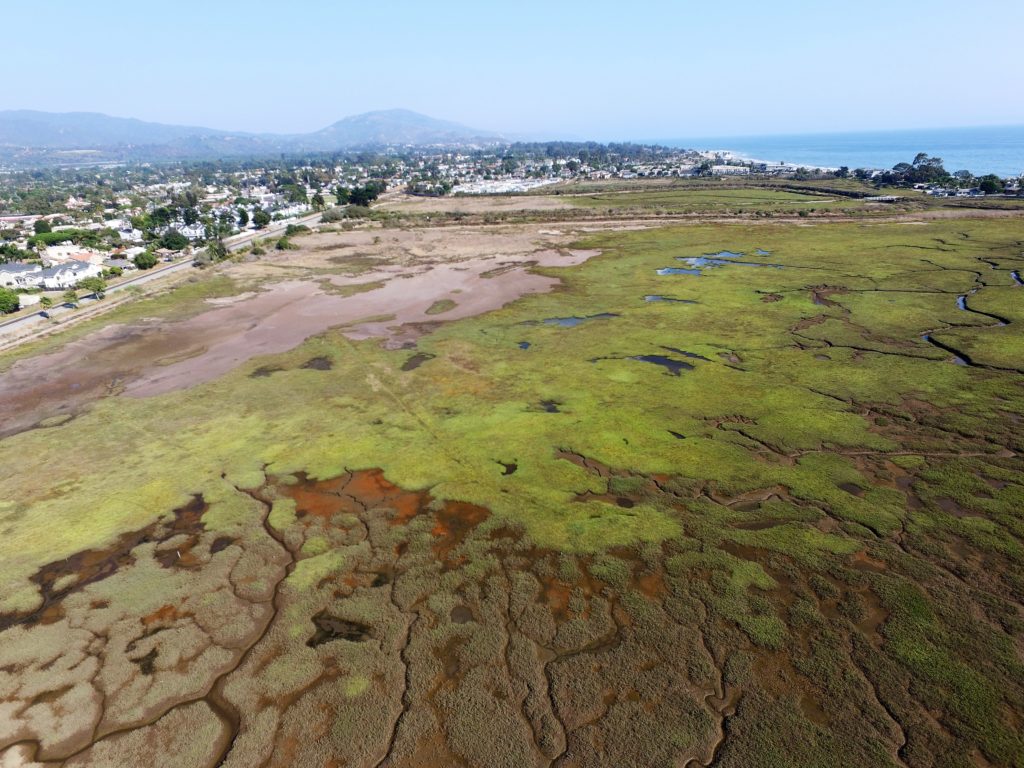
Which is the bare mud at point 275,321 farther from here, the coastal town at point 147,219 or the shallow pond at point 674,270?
the coastal town at point 147,219

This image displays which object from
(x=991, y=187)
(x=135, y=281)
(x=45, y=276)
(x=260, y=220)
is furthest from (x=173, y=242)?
Answer: (x=991, y=187)

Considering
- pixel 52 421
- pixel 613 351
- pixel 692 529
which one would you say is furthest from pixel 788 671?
pixel 52 421

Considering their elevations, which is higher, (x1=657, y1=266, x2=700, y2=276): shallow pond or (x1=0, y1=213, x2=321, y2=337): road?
(x1=657, y1=266, x2=700, y2=276): shallow pond

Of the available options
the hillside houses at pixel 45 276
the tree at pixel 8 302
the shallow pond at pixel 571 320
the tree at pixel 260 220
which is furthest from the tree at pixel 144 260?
the shallow pond at pixel 571 320

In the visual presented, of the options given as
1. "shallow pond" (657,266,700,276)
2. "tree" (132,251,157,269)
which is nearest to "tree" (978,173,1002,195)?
"shallow pond" (657,266,700,276)

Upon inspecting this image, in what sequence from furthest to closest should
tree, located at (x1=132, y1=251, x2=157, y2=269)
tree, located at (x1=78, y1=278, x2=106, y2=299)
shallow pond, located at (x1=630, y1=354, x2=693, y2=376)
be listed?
1. tree, located at (x1=132, y1=251, x2=157, y2=269)
2. tree, located at (x1=78, y1=278, x2=106, y2=299)
3. shallow pond, located at (x1=630, y1=354, x2=693, y2=376)

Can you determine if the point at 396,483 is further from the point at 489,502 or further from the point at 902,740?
the point at 902,740

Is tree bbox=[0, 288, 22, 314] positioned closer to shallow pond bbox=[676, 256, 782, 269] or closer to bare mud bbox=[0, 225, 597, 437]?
bare mud bbox=[0, 225, 597, 437]

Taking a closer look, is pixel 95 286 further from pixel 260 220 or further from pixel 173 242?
pixel 260 220
